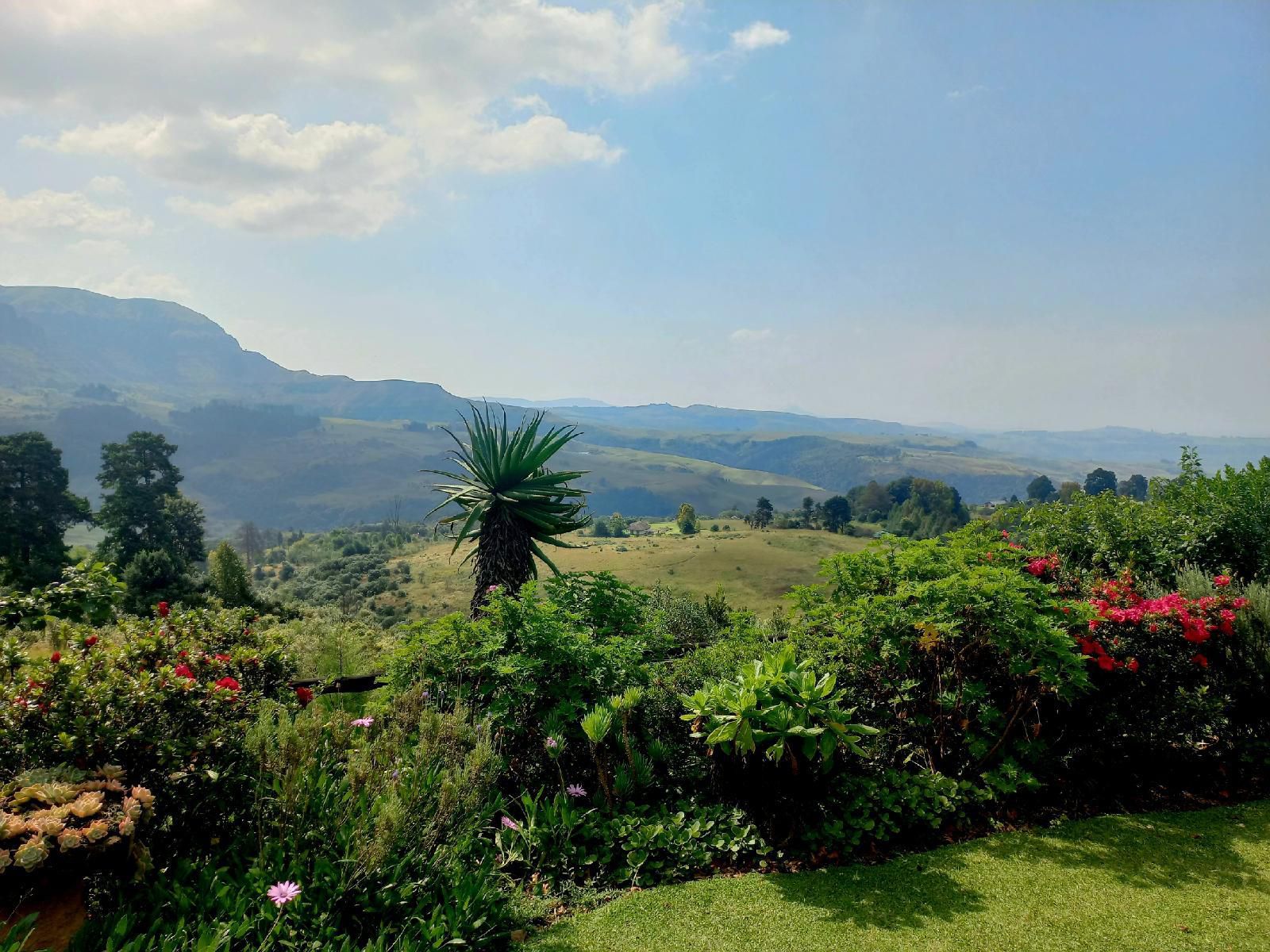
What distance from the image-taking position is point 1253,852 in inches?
165

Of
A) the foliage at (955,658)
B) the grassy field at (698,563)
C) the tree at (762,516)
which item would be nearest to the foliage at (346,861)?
the foliage at (955,658)

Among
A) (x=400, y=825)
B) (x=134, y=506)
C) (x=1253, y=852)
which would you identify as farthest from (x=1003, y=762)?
(x=134, y=506)

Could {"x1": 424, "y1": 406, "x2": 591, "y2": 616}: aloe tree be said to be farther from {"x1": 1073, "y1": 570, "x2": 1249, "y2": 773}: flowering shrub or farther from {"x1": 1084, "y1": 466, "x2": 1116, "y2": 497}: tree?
{"x1": 1084, "y1": 466, "x2": 1116, "y2": 497}: tree

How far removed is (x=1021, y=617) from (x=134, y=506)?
5070 cm

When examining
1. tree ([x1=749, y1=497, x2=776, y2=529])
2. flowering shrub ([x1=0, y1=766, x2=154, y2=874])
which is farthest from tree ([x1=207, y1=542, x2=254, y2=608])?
tree ([x1=749, y1=497, x2=776, y2=529])

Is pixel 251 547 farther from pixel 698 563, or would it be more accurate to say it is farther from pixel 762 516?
pixel 762 516

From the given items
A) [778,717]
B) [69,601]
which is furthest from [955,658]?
[69,601]

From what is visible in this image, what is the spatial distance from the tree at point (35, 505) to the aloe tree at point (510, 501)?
126 feet

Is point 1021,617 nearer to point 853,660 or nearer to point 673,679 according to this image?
point 853,660

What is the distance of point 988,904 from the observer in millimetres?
3711

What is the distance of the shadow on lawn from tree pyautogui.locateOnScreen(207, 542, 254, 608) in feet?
77.6

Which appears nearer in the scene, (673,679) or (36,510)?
(673,679)

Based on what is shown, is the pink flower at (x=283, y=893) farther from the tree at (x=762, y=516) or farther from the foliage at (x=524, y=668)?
the tree at (x=762, y=516)

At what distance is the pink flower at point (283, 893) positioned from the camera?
122 inches
